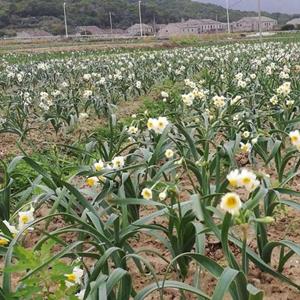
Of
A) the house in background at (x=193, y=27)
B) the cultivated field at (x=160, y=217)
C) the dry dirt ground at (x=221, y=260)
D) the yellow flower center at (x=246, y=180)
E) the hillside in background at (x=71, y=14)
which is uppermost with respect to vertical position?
the hillside in background at (x=71, y=14)

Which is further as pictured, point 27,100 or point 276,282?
point 27,100

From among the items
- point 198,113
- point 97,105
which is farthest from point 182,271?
point 97,105

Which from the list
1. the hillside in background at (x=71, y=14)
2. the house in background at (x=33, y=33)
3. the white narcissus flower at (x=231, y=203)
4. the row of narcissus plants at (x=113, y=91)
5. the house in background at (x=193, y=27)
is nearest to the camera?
the white narcissus flower at (x=231, y=203)

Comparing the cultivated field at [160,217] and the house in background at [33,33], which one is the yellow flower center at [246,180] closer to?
the cultivated field at [160,217]

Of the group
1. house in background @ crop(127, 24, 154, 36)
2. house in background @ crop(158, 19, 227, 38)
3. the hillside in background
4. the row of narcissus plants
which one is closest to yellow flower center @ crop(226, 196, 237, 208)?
the row of narcissus plants

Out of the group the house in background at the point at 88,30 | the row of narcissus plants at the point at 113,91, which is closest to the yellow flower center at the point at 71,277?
Result: the row of narcissus plants at the point at 113,91

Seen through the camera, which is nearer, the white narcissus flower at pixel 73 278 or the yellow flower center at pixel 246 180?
the yellow flower center at pixel 246 180

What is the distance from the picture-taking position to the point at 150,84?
10289 mm

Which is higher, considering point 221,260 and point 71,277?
point 71,277

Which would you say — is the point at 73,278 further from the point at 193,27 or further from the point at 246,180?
the point at 193,27

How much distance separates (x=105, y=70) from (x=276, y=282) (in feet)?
33.5

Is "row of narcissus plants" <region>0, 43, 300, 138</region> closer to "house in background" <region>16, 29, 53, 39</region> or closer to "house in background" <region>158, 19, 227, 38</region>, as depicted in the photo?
"house in background" <region>16, 29, 53, 39</region>

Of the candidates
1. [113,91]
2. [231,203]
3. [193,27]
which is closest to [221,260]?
[231,203]

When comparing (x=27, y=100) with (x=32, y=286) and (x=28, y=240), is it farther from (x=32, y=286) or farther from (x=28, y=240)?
(x=32, y=286)
